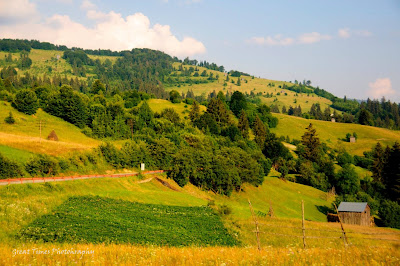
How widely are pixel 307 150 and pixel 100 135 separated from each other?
254ft

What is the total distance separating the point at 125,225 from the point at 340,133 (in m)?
171

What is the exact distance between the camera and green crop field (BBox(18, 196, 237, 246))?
24875 mm

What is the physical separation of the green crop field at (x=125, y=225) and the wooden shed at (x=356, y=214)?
136 ft

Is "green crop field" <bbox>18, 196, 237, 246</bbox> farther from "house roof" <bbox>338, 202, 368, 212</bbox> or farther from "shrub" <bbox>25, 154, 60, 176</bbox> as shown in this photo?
"house roof" <bbox>338, 202, 368, 212</bbox>

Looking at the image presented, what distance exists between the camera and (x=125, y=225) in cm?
3002

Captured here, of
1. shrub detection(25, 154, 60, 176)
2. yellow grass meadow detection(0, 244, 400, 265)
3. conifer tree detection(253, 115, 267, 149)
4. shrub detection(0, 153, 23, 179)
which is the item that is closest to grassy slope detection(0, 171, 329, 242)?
shrub detection(25, 154, 60, 176)

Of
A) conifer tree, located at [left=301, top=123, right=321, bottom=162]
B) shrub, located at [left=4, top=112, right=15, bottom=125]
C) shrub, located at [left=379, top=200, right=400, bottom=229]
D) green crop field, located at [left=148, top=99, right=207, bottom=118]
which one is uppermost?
green crop field, located at [left=148, top=99, right=207, bottom=118]

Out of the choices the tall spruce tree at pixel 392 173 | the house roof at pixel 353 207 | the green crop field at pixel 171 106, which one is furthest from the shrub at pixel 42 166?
the green crop field at pixel 171 106

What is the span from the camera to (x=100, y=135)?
110750mm

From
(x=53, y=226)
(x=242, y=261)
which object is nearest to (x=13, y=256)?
(x=242, y=261)

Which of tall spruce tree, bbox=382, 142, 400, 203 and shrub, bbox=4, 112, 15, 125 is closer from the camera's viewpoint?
shrub, bbox=4, 112, 15, 125

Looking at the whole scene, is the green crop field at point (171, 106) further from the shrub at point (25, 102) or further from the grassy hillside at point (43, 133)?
the shrub at point (25, 102)

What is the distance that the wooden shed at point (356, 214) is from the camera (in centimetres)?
7244

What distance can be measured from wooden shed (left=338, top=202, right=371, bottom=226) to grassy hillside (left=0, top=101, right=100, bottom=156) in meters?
57.8
